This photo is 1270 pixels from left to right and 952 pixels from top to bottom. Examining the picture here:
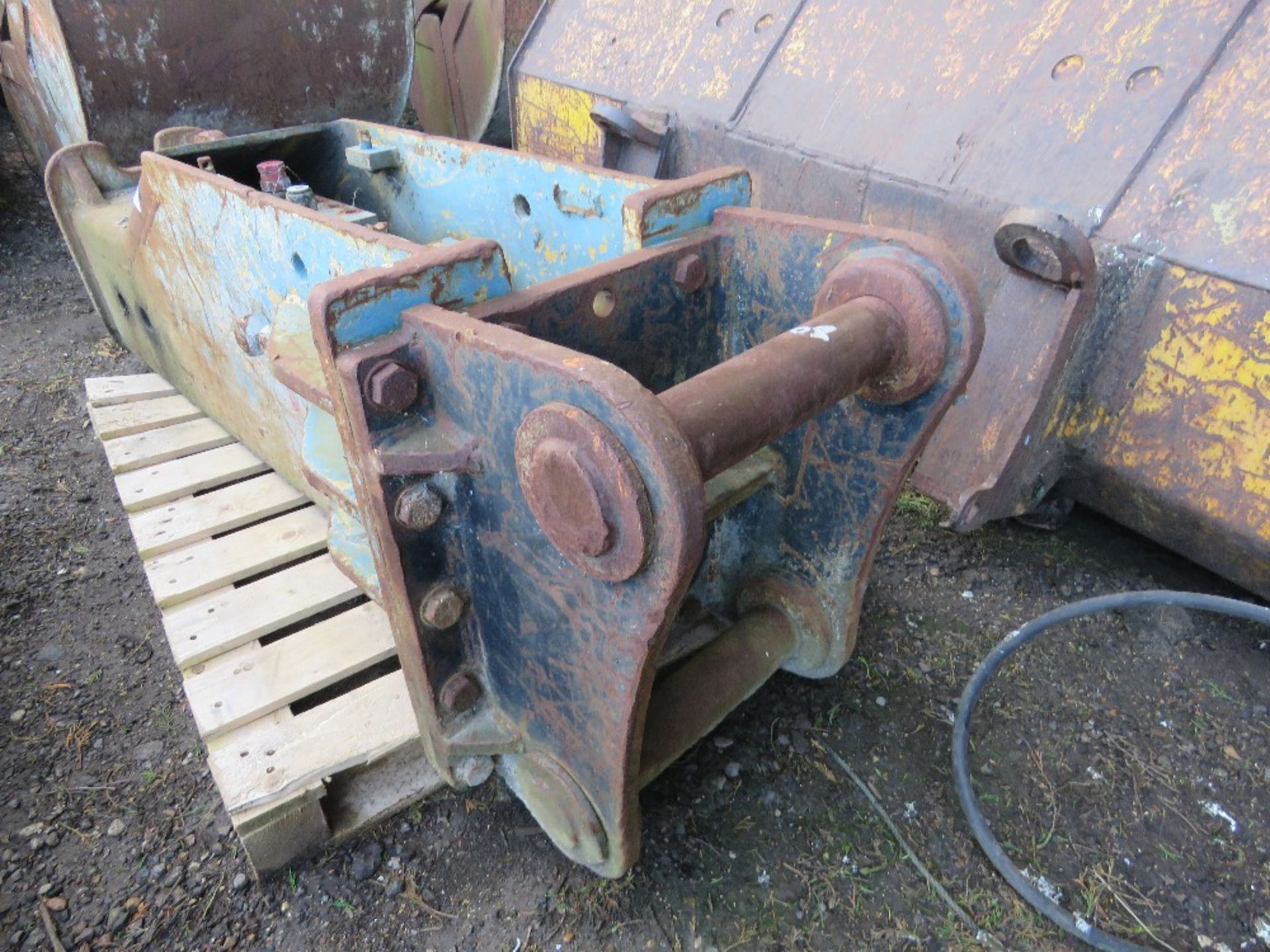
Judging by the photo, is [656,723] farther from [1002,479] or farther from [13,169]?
[13,169]

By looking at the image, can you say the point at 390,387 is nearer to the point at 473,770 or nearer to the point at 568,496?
the point at 568,496

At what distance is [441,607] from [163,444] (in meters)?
1.77

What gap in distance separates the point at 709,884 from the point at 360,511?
3.35 feet

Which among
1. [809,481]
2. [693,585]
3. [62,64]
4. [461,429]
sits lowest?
[693,585]

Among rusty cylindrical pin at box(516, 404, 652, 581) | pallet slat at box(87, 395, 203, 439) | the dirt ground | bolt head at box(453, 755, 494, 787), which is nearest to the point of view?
rusty cylindrical pin at box(516, 404, 652, 581)

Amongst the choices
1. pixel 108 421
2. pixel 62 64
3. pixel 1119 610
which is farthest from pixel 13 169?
pixel 1119 610

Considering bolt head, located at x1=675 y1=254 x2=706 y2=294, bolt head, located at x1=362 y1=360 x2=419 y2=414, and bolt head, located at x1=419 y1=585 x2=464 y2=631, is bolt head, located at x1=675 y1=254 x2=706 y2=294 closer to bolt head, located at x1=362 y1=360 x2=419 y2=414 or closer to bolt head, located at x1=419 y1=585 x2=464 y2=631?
bolt head, located at x1=362 y1=360 x2=419 y2=414

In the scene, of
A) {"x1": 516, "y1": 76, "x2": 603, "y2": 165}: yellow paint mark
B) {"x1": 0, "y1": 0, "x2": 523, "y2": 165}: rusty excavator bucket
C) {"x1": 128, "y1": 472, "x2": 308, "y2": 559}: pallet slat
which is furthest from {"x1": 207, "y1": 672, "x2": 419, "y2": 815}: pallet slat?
{"x1": 516, "y1": 76, "x2": 603, "y2": 165}: yellow paint mark

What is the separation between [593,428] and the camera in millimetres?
931

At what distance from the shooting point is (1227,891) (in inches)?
65.9

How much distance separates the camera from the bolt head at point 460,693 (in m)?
1.42

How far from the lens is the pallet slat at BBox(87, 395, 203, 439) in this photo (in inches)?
105

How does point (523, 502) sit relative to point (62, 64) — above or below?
below

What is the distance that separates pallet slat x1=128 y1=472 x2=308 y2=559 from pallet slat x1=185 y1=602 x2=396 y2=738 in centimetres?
49
